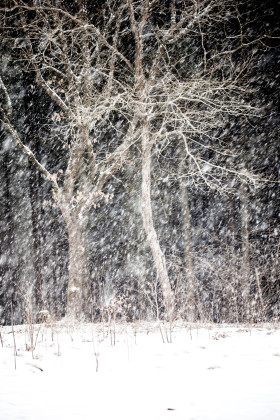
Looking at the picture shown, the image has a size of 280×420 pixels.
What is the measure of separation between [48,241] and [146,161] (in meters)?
4.67

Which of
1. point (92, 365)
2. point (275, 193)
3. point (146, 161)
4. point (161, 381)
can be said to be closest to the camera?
point (161, 381)

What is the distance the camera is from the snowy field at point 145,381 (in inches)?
90.7

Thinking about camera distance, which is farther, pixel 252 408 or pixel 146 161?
pixel 146 161

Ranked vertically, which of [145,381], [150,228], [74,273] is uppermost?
[150,228]

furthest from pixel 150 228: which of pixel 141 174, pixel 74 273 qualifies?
pixel 141 174

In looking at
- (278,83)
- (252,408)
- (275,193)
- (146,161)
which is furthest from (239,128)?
(252,408)

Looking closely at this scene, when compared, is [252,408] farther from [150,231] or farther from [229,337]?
[150,231]

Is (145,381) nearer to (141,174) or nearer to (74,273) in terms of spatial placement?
(74,273)

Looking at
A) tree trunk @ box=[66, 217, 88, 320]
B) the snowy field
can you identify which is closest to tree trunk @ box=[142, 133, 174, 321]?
tree trunk @ box=[66, 217, 88, 320]

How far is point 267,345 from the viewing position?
418 cm

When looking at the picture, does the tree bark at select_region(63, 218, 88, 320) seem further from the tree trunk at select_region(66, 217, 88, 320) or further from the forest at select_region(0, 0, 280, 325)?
the forest at select_region(0, 0, 280, 325)

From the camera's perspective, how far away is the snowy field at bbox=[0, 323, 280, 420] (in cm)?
230

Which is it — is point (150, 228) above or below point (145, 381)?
above

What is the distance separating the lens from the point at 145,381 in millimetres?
2984
